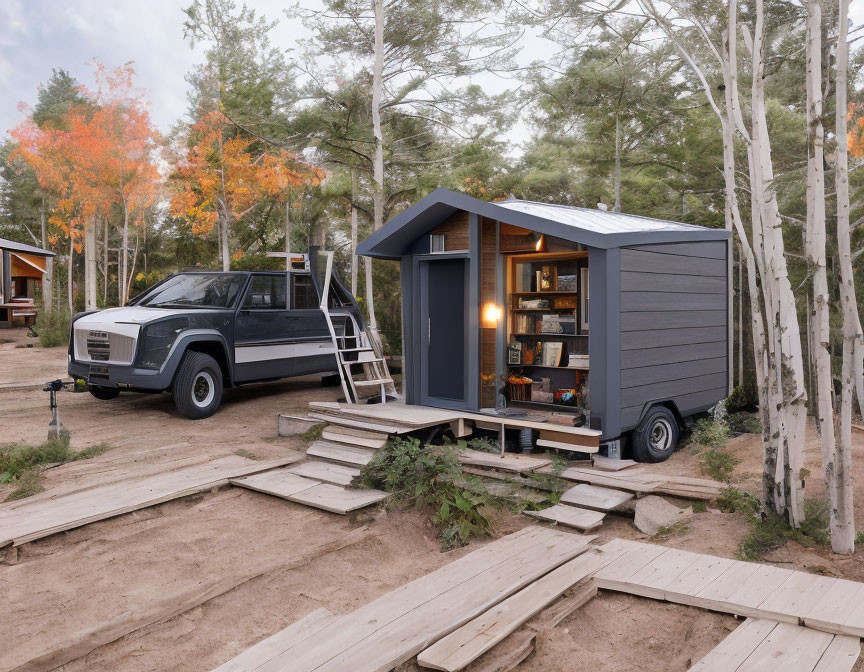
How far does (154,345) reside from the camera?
8.51 m

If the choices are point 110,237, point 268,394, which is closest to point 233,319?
point 268,394

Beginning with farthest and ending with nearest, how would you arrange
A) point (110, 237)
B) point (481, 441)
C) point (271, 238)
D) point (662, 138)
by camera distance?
point (110, 237) → point (271, 238) → point (662, 138) → point (481, 441)

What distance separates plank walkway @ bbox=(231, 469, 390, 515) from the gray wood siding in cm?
284

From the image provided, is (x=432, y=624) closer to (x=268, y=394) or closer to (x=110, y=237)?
(x=268, y=394)

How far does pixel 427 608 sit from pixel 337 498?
2.18m

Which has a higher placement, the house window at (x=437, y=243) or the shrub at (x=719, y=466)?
the house window at (x=437, y=243)

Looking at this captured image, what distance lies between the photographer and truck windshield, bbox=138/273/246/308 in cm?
962

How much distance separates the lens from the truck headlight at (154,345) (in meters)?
8.47

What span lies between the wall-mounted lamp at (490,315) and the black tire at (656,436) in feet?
6.66

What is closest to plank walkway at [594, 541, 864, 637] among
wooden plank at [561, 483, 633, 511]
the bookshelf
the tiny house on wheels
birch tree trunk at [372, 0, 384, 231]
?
wooden plank at [561, 483, 633, 511]

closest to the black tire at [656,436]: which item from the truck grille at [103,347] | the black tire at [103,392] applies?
the truck grille at [103,347]

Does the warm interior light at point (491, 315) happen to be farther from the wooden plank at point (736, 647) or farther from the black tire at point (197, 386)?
the wooden plank at point (736, 647)

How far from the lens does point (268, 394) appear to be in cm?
1123

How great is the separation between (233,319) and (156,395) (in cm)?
256
